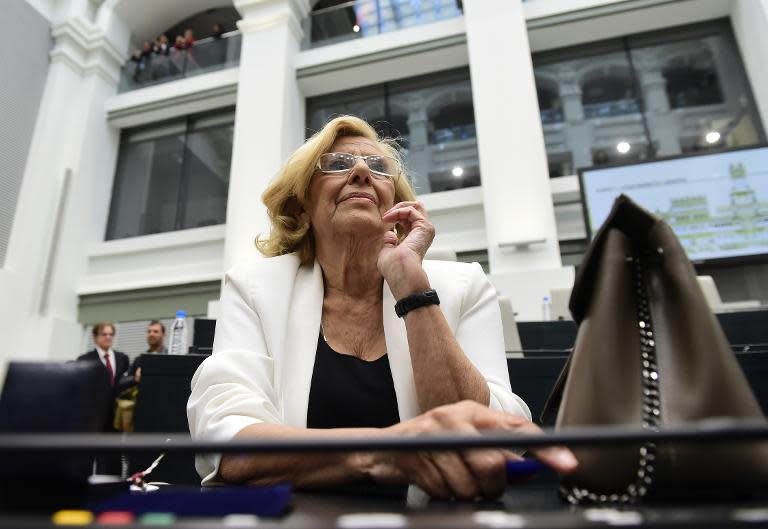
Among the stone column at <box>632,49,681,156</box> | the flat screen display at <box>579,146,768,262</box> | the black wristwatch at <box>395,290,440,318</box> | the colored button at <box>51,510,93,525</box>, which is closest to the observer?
the colored button at <box>51,510,93,525</box>

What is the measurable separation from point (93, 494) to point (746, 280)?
219 inches

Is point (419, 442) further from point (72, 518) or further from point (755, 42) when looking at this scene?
point (755, 42)

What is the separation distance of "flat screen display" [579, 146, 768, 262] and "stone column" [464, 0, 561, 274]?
506 mm

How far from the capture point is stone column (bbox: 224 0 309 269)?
5.55 metres

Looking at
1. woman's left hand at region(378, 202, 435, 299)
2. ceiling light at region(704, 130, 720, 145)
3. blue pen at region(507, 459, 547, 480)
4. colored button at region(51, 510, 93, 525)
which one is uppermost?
ceiling light at region(704, 130, 720, 145)

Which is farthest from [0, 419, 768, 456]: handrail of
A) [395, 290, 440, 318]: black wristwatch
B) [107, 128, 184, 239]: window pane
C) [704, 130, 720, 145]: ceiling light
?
[107, 128, 184, 239]: window pane

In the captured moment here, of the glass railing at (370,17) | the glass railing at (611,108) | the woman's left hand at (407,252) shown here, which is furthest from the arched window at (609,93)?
the woman's left hand at (407,252)

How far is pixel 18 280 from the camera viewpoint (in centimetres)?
573

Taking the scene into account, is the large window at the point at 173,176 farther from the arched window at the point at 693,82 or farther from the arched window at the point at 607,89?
the arched window at the point at 693,82

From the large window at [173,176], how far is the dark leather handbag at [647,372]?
21.3 feet

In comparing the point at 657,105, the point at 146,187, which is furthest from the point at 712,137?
the point at 146,187

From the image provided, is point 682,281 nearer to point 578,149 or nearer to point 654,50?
point 578,149

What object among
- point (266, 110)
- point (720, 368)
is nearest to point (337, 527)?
point (720, 368)

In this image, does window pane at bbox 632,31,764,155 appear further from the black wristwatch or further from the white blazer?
Answer: the black wristwatch
